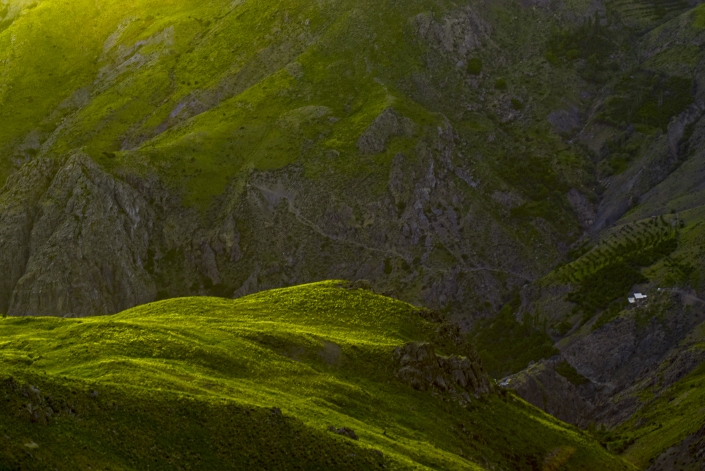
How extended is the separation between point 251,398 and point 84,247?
98.2m

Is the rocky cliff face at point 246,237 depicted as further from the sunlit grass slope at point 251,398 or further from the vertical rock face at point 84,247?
the sunlit grass slope at point 251,398

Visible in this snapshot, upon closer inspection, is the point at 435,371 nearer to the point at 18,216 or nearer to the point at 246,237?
the point at 246,237

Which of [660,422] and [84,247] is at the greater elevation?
[84,247]

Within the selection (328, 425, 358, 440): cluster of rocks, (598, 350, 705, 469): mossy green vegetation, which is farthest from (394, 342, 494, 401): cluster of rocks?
(598, 350, 705, 469): mossy green vegetation

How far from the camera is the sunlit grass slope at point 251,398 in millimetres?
67688

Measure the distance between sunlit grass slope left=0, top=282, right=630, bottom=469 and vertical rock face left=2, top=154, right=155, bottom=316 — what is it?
5624cm

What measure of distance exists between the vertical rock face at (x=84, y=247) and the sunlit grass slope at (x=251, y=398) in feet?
185

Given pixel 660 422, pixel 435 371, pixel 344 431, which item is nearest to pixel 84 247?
pixel 435 371

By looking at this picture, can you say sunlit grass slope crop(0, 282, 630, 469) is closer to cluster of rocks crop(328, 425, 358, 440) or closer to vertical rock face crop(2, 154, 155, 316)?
cluster of rocks crop(328, 425, 358, 440)

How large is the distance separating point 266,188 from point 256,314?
71756 mm

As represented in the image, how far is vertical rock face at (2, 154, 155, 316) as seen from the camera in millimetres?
168625

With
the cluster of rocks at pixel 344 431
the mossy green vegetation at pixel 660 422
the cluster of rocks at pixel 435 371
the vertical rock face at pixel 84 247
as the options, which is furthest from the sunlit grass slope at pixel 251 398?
the vertical rock face at pixel 84 247

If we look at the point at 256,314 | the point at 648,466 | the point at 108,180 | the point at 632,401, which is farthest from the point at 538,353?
the point at 108,180

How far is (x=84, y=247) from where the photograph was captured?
566 feet
